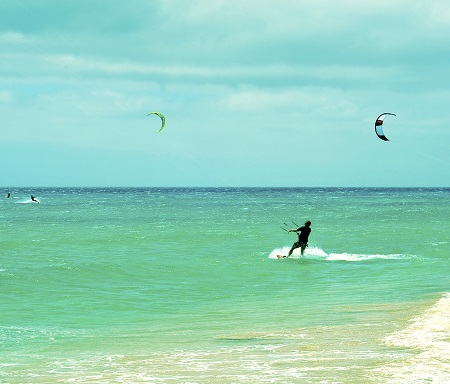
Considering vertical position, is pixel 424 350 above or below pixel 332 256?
above

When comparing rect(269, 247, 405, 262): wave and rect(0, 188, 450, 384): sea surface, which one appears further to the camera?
rect(269, 247, 405, 262): wave

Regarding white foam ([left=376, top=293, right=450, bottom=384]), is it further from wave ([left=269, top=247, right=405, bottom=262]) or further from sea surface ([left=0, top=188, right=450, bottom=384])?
wave ([left=269, top=247, right=405, bottom=262])

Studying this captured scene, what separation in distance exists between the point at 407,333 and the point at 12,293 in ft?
34.9

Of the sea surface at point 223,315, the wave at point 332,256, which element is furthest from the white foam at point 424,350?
the wave at point 332,256

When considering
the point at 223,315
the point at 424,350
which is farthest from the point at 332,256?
the point at 424,350

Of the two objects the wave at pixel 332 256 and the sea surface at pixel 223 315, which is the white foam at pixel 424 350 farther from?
the wave at pixel 332 256

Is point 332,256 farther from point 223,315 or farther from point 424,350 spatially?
point 424,350

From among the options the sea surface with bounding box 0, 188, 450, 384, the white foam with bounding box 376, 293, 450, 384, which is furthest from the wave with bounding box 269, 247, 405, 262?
the white foam with bounding box 376, 293, 450, 384

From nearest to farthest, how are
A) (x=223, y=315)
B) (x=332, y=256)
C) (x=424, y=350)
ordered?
(x=424, y=350) < (x=223, y=315) < (x=332, y=256)

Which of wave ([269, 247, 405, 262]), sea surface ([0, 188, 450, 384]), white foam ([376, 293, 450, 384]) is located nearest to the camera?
white foam ([376, 293, 450, 384])

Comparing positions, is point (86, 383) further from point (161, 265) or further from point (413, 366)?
point (161, 265)

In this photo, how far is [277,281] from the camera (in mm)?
21344

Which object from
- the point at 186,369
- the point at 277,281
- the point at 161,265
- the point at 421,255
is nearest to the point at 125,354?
the point at 186,369

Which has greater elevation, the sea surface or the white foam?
the white foam
